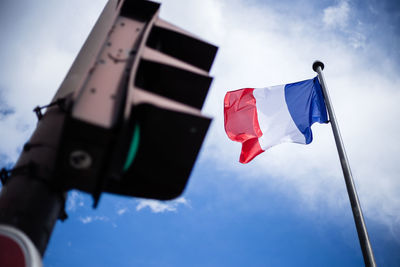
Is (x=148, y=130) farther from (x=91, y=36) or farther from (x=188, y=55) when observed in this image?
(x=91, y=36)

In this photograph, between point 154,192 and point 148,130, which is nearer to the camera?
point 148,130

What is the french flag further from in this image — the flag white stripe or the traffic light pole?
the traffic light pole

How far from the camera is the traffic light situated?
1682 mm

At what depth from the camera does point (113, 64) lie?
208 centimetres

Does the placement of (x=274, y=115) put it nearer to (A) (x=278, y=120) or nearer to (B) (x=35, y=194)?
(A) (x=278, y=120)

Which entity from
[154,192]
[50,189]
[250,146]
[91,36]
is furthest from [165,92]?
[250,146]

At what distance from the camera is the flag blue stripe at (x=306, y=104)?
719 centimetres

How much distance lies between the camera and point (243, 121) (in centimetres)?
834

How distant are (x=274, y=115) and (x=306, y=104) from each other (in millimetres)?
1002

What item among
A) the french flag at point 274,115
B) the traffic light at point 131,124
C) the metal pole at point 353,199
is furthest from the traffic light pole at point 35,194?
the french flag at point 274,115

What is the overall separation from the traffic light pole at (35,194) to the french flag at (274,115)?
5920 mm

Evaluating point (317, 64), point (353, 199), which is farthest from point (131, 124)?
point (317, 64)

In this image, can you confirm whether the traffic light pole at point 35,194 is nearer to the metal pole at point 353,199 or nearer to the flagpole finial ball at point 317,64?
the metal pole at point 353,199

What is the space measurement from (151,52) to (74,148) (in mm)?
1006
